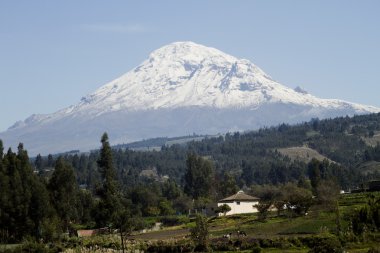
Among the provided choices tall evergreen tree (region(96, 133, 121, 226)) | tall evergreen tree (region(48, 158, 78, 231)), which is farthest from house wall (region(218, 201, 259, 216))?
tall evergreen tree (region(96, 133, 121, 226))

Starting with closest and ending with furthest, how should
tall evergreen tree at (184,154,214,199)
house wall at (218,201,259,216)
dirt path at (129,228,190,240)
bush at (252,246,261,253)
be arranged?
bush at (252,246,261,253)
dirt path at (129,228,190,240)
house wall at (218,201,259,216)
tall evergreen tree at (184,154,214,199)

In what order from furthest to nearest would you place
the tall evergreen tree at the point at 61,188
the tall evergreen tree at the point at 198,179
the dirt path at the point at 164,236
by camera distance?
the tall evergreen tree at the point at 198,179 → the tall evergreen tree at the point at 61,188 → the dirt path at the point at 164,236

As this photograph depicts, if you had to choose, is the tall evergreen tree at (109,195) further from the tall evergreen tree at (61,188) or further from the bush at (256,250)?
the tall evergreen tree at (61,188)

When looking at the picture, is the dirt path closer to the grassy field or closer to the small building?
the grassy field

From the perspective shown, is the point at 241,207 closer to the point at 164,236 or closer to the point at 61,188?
the point at 164,236

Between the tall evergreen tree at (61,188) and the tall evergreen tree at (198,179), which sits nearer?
the tall evergreen tree at (61,188)

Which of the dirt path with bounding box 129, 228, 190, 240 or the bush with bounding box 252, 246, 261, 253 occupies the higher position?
the bush with bounding box 252, 246, 261, 253

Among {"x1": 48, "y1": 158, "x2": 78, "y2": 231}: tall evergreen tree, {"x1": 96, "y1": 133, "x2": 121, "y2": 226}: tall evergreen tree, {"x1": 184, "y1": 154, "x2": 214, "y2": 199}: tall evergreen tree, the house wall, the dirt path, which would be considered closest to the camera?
{"x1": 96, "y1": 133, "x2": 121, "y2": 226}: tall evergreen tree

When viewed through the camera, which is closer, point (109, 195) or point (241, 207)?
point (109, 195)

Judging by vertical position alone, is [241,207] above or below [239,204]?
below

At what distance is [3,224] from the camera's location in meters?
79.1

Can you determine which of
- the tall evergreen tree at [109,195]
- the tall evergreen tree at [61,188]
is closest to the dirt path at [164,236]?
the tall evergreen tree at [61,188]

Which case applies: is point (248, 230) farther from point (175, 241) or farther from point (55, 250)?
point (55, 250)

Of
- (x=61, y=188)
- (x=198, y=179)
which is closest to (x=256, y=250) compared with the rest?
(x=61, y=188)
